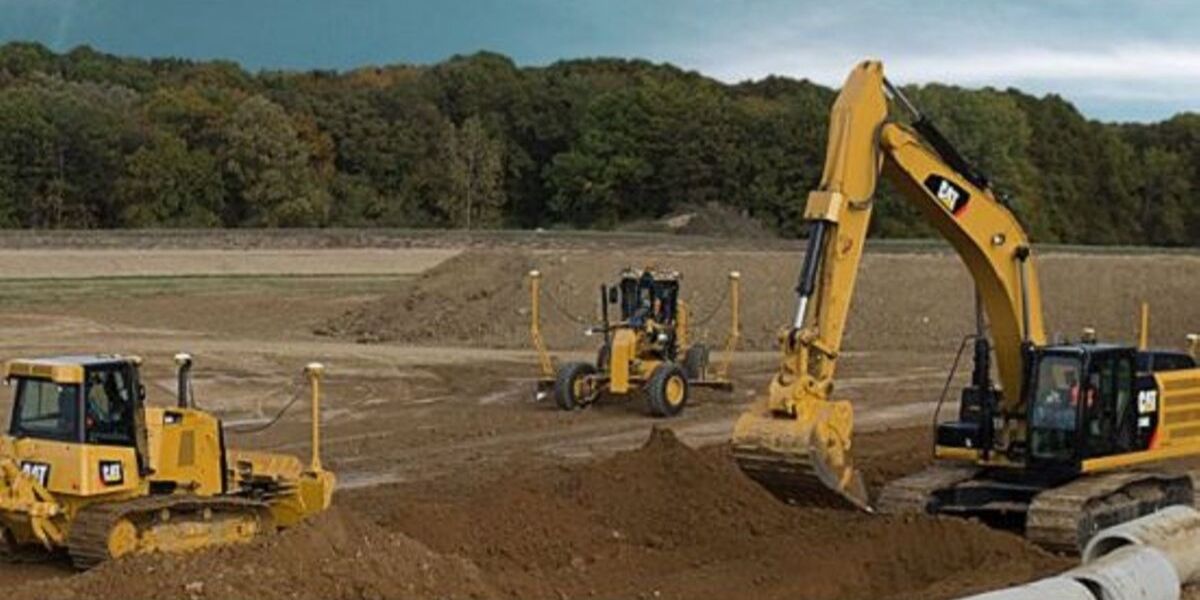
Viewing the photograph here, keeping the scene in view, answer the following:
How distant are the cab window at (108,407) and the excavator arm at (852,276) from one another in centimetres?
525

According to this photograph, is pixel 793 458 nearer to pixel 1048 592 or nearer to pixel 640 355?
pixel 1048 592

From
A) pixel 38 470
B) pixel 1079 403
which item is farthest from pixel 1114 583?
pixel 38 470

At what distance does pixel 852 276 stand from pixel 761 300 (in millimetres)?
28205

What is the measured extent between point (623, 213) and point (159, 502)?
76.3 metres

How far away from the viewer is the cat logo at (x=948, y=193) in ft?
51.1

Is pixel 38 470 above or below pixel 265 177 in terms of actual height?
below

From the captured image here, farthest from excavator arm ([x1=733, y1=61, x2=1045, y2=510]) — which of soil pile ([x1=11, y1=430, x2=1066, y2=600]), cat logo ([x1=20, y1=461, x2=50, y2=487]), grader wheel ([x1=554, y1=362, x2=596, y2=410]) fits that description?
grader wheel ([x1=554, y1=362, x2=596, y2=410])

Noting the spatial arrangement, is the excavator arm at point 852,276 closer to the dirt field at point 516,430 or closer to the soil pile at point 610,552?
the soil pile at point 610,552

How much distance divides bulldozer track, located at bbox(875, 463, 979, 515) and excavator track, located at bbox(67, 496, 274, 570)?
579 cm

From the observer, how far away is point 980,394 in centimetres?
1647

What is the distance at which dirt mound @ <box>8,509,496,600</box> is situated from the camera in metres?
11.2

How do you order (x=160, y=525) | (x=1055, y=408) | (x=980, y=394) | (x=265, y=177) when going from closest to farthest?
(x=160, y=525) → (x=1055, y=408) → (x=980, y=394) → (x=265, y=177)

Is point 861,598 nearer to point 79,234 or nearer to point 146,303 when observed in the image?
point 146,303

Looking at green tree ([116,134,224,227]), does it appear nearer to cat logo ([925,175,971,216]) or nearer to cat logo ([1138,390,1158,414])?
cat logo ([925,175,971,216])
